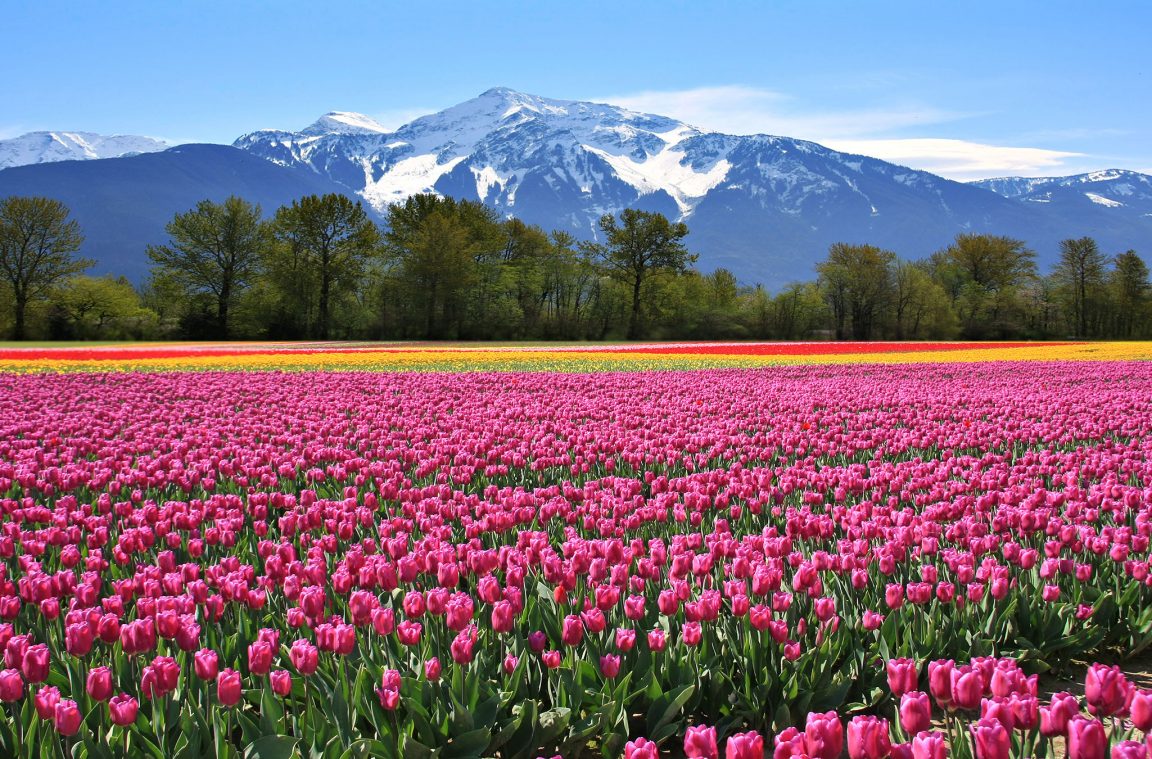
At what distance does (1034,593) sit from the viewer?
14.4 ft

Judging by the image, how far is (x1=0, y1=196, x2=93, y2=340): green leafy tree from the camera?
62312 mm

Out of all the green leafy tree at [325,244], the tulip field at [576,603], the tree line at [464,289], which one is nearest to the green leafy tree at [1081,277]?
the tree line at [464,289]

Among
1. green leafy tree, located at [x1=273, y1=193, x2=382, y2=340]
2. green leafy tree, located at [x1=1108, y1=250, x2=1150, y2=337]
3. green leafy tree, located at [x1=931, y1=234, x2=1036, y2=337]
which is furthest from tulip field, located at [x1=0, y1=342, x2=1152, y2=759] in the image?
green leafy tree, located at [x1=1108, y1=250, x2=1150, y2=337]

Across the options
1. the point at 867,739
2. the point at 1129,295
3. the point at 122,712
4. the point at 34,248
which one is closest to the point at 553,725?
the point at 867,739

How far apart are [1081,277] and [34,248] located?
272ft

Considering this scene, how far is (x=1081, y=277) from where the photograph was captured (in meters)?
79.1

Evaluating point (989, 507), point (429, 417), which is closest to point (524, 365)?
point (429, 417)

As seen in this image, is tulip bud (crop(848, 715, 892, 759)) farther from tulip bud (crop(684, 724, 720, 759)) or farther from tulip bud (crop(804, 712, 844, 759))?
tulip bud (crop(684, 724, 720, 759))

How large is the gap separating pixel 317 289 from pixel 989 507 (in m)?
64.1

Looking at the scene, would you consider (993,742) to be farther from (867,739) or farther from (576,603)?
(576,603)

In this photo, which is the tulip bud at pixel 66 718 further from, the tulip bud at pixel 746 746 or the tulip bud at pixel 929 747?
the tulip bud at pixel 929 747

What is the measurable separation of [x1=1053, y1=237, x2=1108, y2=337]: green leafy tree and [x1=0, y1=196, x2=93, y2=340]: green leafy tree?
77532 mm

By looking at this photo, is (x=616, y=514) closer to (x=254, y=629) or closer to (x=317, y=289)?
(x=254, y=629)

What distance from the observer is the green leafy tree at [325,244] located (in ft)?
217
